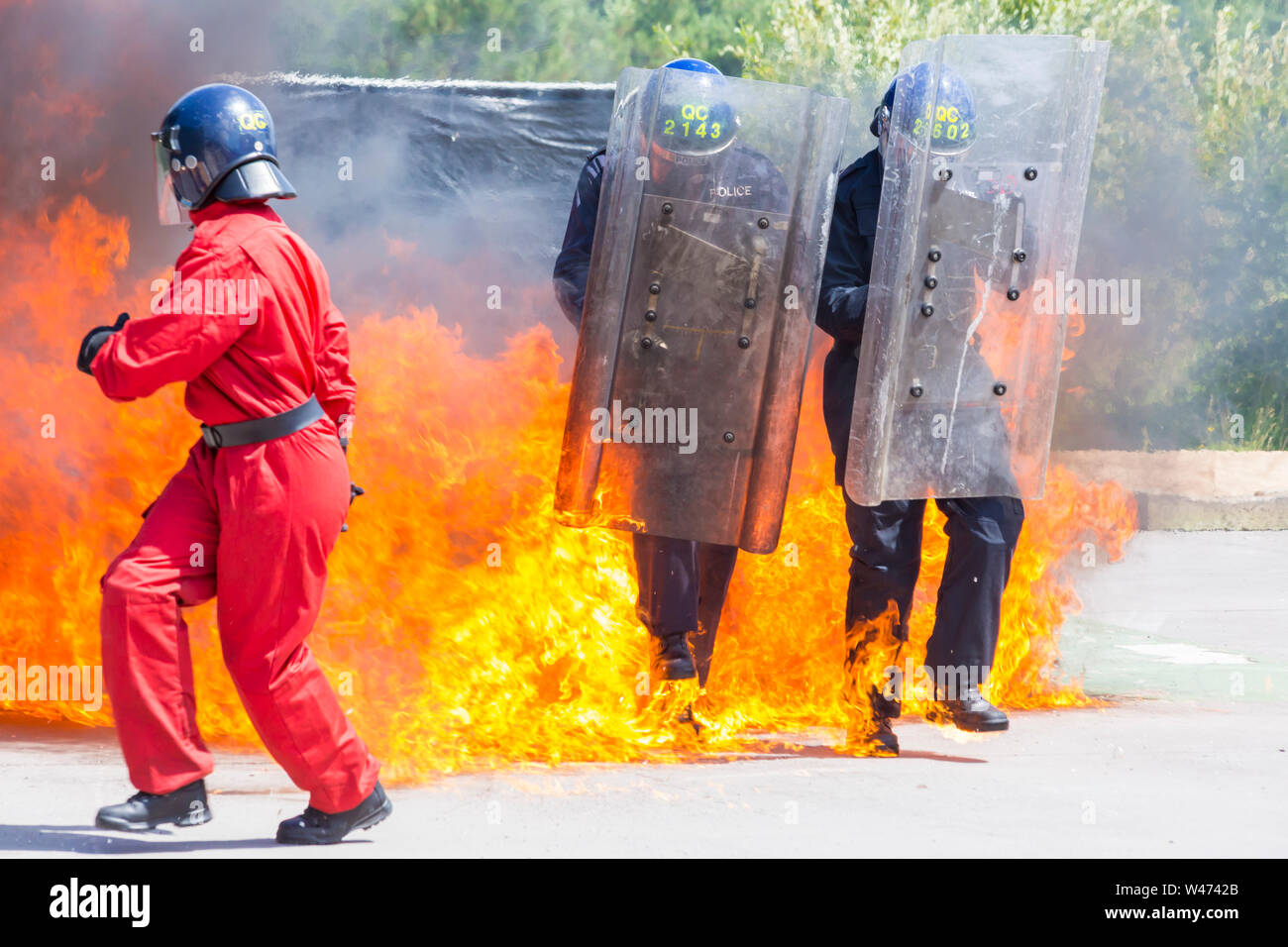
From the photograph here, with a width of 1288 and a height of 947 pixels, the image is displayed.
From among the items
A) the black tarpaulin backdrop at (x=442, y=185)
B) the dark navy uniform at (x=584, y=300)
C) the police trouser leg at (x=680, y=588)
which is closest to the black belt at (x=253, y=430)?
the dark navy uniform at (x=584, y=300)

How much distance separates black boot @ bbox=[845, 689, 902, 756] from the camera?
4.38 m

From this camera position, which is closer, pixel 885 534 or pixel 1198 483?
pixel 885 534

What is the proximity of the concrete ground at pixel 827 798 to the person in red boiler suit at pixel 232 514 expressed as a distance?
0.58 feet

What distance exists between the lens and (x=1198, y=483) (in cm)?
1177

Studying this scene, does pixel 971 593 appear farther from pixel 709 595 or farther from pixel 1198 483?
pixel 1198 483

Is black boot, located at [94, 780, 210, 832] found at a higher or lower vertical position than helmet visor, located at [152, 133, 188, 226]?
lower

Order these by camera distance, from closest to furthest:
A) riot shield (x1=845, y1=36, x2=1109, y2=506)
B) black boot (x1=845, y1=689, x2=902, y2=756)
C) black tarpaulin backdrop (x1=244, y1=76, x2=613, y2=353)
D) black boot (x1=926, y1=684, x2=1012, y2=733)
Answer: riot shield (x1=845, y1=36, x2=1109, y2=506) → black boot (x1=845, y1=689, x2=902, y2=756) → black boot (x1=926, y1=684, x2=1012, y2=733) → black tarpaulin backdrop (x1=244, y1=76, x2=613, y2=353)

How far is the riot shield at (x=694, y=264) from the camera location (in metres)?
4.40

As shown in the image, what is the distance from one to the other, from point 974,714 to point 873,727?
1.14 feet

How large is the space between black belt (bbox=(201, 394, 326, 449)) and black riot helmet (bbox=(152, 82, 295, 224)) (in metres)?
0.53

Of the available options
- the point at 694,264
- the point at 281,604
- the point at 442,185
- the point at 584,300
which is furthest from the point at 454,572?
the point at 442,185

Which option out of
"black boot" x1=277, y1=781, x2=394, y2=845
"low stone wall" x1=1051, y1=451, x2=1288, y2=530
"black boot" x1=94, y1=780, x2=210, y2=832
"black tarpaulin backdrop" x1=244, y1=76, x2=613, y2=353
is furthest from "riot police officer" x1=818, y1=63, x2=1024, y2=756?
"low stone wall" x1=1051, y1=451, x2=1288, y2=530

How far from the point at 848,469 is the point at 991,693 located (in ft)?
4.35

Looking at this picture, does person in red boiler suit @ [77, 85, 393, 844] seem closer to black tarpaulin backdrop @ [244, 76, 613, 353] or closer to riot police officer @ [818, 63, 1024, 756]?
riot police officer @ [818, 63, 1024, 756]
